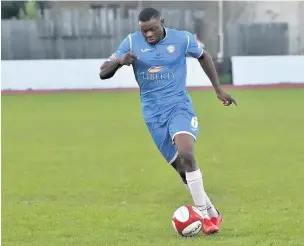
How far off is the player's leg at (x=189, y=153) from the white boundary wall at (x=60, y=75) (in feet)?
82.2

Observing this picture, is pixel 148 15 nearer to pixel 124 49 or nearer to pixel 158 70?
pixel 124 49

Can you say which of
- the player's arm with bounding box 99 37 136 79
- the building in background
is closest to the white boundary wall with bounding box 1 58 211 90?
the building in background

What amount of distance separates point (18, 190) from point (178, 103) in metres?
3.35

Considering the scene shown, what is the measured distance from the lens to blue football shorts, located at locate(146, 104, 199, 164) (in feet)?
25.8

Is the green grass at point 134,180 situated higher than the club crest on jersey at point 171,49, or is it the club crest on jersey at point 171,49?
the club crest on jersey at point 171,49

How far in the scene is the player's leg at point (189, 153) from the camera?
7.68 m

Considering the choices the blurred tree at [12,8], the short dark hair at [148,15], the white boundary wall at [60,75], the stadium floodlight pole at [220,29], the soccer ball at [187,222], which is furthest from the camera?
the blurred tree at [12,8]

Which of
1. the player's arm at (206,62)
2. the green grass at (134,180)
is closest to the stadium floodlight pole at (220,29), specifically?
the green grass at (134,180)

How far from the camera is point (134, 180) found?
1134 centimetres

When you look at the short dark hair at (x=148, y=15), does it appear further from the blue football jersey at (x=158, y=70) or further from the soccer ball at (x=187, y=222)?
the soccer ball at (x=187, y=222)

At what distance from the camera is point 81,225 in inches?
317

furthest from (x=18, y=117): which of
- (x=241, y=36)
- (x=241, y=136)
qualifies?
(x=241, y=36)

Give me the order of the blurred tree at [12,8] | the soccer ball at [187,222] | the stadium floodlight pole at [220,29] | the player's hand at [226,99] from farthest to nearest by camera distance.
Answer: the blurred tree at [12,8] < the stadium floodlight pole at [220,29] < the player's hand at [226,99] < the soccer ball at [187,222]

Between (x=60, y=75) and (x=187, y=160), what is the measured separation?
2653cm
